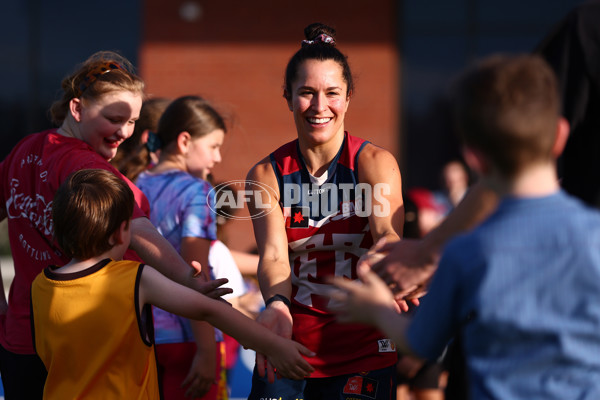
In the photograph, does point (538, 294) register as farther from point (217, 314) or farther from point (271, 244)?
point (271, 244)

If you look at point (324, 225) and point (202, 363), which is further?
point (202, 363)

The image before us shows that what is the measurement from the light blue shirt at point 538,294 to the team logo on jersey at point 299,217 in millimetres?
1320

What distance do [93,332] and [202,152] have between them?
1561 mm

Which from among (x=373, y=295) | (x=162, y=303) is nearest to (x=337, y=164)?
(x=162, y=303)

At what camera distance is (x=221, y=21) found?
37.1 ft

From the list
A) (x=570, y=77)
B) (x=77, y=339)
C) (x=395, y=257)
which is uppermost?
(x=570, y=77)

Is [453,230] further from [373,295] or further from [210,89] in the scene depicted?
[210,89]

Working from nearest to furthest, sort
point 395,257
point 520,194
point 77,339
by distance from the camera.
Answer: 1. point 520,194
2. point 395,257
3. point 77,339

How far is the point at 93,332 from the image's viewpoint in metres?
2.57

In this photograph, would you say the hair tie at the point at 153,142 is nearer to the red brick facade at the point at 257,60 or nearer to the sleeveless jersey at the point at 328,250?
the sleeveless jersey at the point at 328,250

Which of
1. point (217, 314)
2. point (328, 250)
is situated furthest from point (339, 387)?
point (217, 314)

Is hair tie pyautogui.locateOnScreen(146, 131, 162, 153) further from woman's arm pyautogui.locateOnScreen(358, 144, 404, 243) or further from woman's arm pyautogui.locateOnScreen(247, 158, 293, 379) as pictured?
woman's arm pyautogui.locateOnScreen(358, 144, 404, 243)

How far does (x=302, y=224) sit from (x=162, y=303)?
0.80 metres

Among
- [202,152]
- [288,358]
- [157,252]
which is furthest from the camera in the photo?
[202,152]
